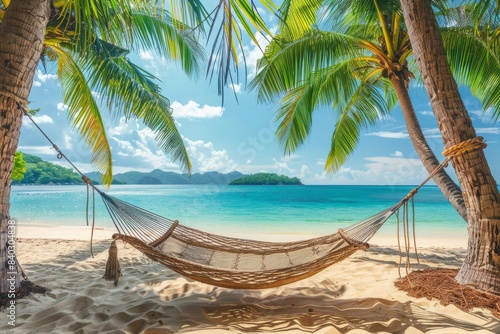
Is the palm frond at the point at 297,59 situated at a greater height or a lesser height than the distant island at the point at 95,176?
greater

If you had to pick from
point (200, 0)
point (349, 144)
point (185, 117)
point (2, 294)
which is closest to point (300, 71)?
point (349, 144)

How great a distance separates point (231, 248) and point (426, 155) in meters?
1.45

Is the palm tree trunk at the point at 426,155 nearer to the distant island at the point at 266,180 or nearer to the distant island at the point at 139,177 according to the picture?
the distant island at the point at 139,177

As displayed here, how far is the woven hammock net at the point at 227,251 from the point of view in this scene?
1348mm

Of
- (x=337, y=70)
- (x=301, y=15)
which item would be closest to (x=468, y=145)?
(x=301, y=15)

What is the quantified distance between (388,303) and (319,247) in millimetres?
383

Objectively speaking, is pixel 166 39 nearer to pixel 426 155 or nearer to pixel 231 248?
pixel 231 248

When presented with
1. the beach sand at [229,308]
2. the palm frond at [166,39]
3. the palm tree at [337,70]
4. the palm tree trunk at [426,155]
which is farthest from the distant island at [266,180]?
the beach sand at [229,308]

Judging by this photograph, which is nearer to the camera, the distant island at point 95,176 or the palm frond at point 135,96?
the palm frond at point 135,96

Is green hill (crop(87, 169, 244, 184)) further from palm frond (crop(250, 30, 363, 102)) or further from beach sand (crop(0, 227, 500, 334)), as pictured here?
beach sand (crop(0, 227, 500, 334))

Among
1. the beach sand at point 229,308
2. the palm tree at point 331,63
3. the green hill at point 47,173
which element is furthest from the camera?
the green hill at point 47,173

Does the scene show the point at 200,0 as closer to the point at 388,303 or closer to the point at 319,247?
the point at 319,247

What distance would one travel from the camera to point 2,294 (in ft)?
4.61

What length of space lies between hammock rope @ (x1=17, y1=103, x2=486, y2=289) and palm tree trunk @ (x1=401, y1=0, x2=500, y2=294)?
0.28 feet
